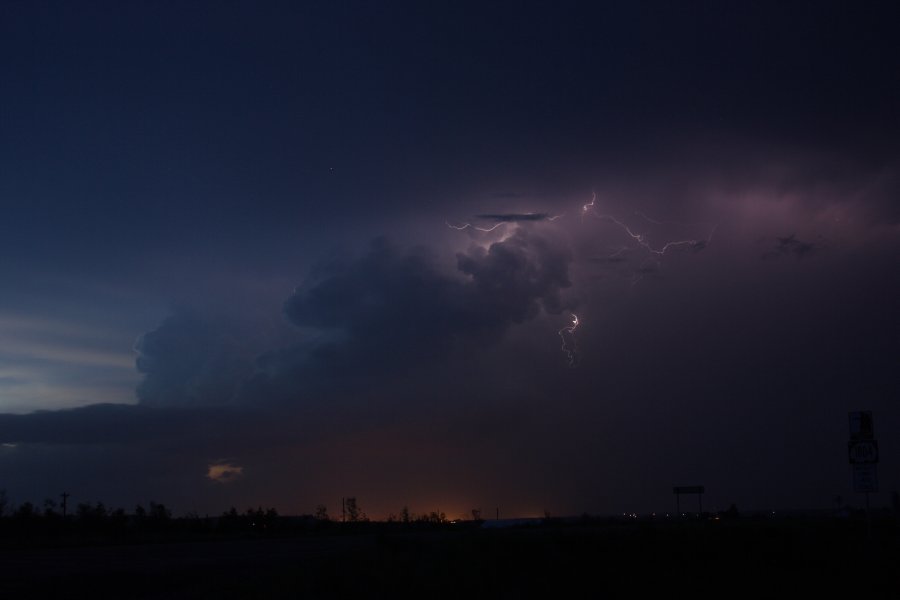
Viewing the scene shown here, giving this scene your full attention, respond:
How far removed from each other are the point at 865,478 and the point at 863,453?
1.95 ft

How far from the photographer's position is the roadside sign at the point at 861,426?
859 inches

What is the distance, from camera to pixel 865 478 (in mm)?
21656

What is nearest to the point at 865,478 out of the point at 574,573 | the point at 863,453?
the point at 863,453

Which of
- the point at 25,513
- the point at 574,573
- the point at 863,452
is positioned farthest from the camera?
the point at 25,513

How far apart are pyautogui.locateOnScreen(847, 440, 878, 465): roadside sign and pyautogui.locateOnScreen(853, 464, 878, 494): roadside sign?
0.48 ft

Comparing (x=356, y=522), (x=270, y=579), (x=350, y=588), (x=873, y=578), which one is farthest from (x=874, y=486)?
(x=356, y=522)

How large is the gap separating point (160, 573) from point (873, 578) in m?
24.0

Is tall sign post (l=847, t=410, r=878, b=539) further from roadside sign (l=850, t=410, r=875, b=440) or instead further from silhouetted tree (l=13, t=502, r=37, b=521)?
silhouetted tree (l=13, t=502, r=37, b=521)

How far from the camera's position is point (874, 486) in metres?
21.5

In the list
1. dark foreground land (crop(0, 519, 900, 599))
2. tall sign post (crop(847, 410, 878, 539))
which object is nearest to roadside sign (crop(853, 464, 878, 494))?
tall sign post (crop(847, 410, 878, 539))

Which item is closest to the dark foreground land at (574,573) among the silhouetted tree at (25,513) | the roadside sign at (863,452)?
the roadside sign at (863,452)

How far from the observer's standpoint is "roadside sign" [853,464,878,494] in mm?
21500

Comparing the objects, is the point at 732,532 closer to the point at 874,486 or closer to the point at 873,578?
the point at 874,486

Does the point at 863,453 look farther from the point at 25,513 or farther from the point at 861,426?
the point at 25,513
